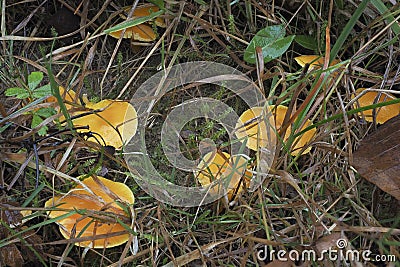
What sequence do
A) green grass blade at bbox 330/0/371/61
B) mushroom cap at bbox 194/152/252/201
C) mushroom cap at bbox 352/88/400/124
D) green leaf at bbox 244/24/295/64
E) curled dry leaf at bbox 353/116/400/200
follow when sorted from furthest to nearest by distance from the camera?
green leaf at bbox 244/24/295/64, mushroom cap at bbox 352/88/400/124, mushroom cap at bbox 194/152/252/201, curled dry leaf at bbox 353/116/400/200, green grass blade at bbox 330/0/371/61

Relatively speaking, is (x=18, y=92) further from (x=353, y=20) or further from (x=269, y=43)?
(x=353, y=20)

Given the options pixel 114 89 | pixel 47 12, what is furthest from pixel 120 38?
pixel 47 12

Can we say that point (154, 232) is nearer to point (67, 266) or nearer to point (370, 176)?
point (67, 266)

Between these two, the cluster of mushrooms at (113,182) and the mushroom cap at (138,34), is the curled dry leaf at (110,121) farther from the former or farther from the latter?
the mushroom cap at (138,34)

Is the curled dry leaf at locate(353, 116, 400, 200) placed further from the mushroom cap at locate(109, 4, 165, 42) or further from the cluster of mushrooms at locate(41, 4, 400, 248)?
the mushroom cap at locate(109, 4, 165, 42)

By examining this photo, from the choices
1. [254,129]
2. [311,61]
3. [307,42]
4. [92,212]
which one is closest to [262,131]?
[254,129]

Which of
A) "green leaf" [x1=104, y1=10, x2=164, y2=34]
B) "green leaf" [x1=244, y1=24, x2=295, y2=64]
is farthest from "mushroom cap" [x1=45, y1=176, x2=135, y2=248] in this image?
"green leaf" [x1=244, y1=24, x2=295, y2=64]
